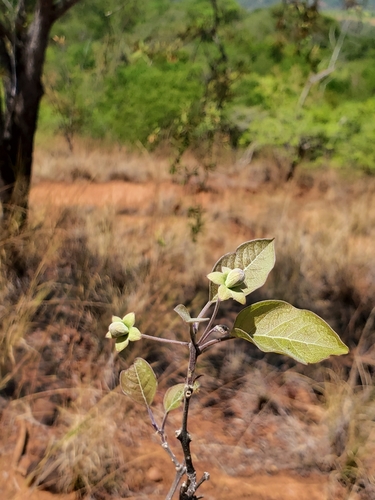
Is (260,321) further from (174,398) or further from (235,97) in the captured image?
(235,97)

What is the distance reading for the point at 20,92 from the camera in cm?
186

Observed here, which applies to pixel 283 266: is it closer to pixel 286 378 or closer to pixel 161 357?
pixel 286 378

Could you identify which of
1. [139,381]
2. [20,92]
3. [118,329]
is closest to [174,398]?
[139,381]

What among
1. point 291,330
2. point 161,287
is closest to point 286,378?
point 161,287

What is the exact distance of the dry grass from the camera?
4.23 feet

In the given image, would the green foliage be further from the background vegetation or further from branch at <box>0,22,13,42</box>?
branch at <box>0,22,13,42</box>

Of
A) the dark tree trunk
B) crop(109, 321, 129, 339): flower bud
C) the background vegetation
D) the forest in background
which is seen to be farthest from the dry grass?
the forest in background

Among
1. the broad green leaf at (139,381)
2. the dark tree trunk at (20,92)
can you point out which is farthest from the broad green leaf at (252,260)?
the dark tree trunk at (20,92)

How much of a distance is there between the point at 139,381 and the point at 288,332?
0.23m

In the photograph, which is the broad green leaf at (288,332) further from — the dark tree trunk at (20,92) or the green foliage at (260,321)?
the dark tree trunk at (20,92)

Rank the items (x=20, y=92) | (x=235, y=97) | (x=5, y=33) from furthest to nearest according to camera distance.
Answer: (x=235, y=97) < (x=20, y=92) < (x=5, y=33)

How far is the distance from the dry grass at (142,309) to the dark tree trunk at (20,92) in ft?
0.63

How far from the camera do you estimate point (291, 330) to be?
0.39 meters

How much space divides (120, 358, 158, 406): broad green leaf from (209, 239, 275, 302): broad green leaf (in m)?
0.17
